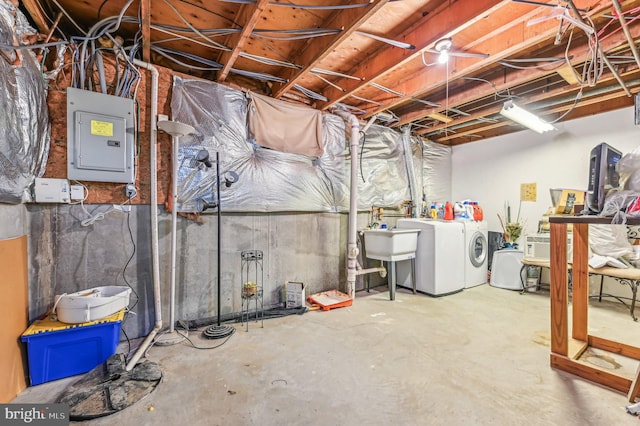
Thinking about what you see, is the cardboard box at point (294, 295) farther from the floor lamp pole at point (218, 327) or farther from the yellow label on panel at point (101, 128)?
the yellow label on panel at point (101, 128)

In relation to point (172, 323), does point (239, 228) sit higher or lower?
higher

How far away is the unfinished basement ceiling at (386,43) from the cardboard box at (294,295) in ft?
6.86

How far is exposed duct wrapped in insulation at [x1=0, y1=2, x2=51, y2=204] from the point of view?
154 centimetres

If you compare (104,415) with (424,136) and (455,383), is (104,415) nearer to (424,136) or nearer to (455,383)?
(455,383)

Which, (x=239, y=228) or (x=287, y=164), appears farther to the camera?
(x=287, y=164)

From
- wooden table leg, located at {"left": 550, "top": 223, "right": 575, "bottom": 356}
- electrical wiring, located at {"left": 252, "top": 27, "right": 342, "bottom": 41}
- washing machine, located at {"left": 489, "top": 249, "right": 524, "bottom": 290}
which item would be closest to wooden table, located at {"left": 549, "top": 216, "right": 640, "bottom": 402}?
wooden table leg, located at {"left": 550, "top": 223, "right": 575, "bottom": 356}

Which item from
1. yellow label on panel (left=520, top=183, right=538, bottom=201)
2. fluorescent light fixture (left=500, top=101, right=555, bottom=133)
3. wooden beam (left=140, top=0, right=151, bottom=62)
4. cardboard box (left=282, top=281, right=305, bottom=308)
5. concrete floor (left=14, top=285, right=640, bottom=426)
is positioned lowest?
concrete floor (left=14, top=285, right=640, bottom=426)

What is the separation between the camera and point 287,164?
313cm

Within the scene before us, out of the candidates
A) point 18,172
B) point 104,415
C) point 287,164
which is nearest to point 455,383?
point 104,415

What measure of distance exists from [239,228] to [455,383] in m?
2.22

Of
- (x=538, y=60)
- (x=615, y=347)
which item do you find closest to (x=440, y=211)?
(x=538, y=60)

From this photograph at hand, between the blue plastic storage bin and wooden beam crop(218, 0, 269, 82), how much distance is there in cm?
A: 216

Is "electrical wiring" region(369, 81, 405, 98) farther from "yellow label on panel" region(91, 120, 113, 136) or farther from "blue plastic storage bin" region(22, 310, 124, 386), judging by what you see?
"blue plastic storage bin" region(22, 310, 124, 386)
